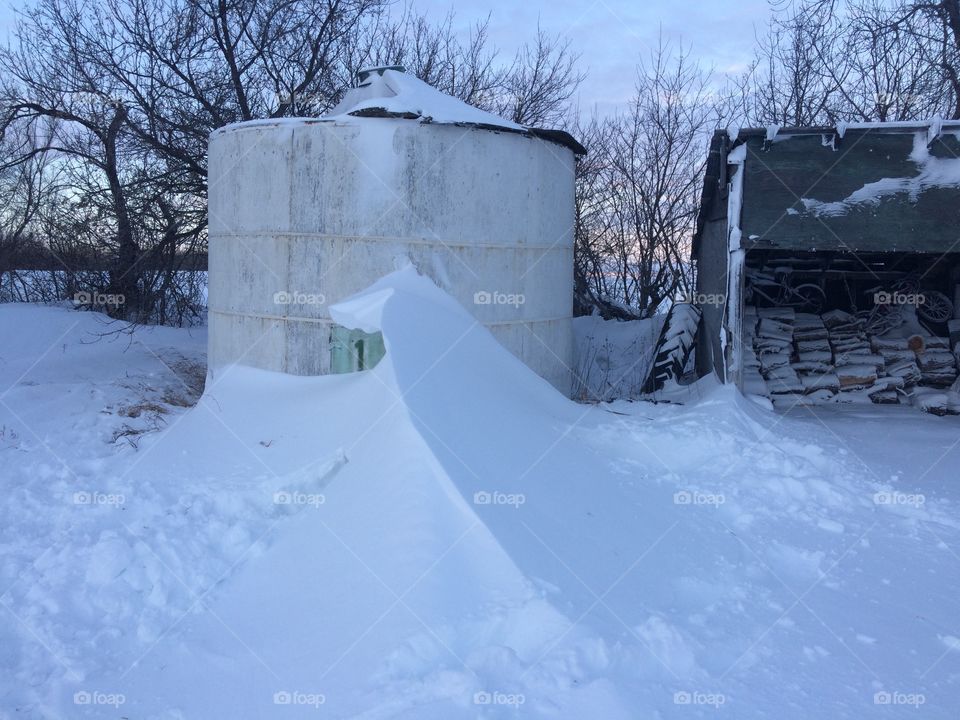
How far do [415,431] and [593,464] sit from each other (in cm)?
163

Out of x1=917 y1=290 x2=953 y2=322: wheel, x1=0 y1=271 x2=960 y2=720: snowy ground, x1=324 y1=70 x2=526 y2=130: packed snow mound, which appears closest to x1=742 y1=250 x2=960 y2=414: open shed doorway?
x1=917 y1=290 x2=953 y2=322: wheel

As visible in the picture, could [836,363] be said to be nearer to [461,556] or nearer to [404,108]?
[404,108]

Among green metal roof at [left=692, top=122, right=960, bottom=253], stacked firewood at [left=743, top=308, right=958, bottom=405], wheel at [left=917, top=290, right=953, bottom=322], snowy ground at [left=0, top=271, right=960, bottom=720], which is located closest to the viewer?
snowy ground at [left=0, top=271, right=960, bottom=720]

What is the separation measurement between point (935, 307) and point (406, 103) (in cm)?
720

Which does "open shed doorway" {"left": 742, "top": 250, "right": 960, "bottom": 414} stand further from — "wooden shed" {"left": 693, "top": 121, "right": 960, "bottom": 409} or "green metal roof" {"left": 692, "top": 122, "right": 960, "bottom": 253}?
"green metal roof" {"left": 692, "top": 122, "right": 960, "bottom": 253}

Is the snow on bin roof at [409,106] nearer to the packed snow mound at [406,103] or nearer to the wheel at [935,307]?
the packed snow mound at [406,103]

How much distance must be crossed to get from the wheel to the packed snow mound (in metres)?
5.84

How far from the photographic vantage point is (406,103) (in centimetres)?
830

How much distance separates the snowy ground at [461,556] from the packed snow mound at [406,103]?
1.77m

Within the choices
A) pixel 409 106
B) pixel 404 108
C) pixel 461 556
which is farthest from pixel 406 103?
pixel 461 556

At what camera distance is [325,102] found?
47.6 ft

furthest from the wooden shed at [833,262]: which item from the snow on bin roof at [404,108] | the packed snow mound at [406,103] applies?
the packed snow mound at [406,103]

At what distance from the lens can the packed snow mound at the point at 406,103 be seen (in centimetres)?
803

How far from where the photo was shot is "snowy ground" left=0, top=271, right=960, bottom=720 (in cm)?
364
